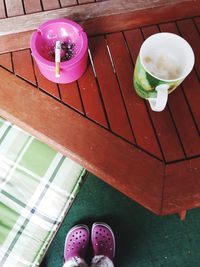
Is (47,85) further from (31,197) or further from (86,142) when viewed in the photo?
(31,197)

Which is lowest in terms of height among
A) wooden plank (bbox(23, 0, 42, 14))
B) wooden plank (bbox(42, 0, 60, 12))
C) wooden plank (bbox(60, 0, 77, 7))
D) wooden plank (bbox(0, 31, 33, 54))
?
wooden plank (bbox(0, 31, 33, 54))

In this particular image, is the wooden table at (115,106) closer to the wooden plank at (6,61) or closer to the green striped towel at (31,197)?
the wooden plank at (6,61)

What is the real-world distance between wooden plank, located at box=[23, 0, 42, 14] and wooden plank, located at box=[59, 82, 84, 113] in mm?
Result: 224

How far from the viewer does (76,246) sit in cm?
112

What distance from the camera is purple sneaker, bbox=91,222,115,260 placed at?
1108 mm

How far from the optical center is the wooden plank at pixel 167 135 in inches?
26.4

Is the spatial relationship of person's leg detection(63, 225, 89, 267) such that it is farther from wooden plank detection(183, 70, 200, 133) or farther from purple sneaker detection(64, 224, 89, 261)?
wooden plank detection(183, 70, 200, 133)

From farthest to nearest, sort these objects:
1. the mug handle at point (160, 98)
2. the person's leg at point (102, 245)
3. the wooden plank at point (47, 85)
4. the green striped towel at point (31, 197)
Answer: the person's leg at point (102, 245) → the green striped towel at point (31, 197) → the wooden plank at point (47, 85) → the mug handle at point (160, 98)

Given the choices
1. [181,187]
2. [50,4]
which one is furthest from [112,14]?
[181,187]

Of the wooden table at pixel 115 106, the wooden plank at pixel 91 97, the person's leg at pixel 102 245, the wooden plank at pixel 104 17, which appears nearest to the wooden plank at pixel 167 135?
the wooden table at pixel 115 106

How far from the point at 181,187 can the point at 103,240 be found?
571 mm

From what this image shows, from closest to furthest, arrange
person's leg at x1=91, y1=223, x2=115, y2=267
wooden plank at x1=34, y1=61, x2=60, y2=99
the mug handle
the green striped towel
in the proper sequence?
the mug handle, wooden plank at x1=34, y1=61, x2=60, y2=99, the green striped towel, person's leg at x1=91, y1=223, x2=115, y2=267

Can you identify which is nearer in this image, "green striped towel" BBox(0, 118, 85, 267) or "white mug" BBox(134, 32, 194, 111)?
"white mug" BBox(134, 32, 194, 111)

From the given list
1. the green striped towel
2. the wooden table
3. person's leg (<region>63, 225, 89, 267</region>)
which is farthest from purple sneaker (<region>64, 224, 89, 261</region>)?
the wooden table
